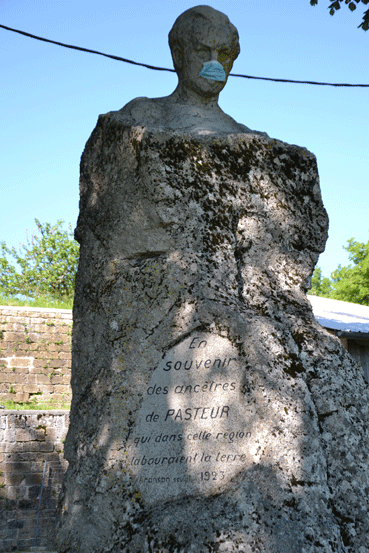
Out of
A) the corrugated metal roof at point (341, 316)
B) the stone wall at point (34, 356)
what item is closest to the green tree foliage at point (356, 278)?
the corrugated metal roof at point (341, 316)

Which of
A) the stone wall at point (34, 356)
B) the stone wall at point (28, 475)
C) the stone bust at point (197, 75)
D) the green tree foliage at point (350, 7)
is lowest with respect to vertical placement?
the stone wall at point (28, 475)

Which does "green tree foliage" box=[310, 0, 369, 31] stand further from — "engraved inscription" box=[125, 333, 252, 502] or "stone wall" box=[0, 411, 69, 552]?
"stone wall" box=[0, 411, 69, 552]

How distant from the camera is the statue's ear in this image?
3848 mm

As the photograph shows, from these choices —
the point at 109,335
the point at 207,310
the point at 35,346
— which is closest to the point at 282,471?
the point at 207,310

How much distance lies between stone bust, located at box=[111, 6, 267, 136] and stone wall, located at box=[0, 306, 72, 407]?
1176 cm

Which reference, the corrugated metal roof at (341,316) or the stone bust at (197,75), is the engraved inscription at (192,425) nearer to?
the stone bust at (197,75)

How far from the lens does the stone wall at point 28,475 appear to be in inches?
422

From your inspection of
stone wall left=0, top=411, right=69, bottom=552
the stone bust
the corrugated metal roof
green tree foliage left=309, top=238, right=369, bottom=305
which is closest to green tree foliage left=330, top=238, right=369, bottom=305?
green tree foliage left=309, top=238, right=369, bottom=305

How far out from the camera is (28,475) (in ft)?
36.1

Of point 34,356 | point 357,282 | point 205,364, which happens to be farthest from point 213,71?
point 357,282

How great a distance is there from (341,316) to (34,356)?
7.58 m

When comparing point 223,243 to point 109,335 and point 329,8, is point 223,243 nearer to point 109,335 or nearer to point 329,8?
point 109,335

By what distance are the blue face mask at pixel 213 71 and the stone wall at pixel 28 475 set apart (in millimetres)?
9031

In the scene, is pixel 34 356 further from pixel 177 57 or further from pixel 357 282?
pixel 357 282
